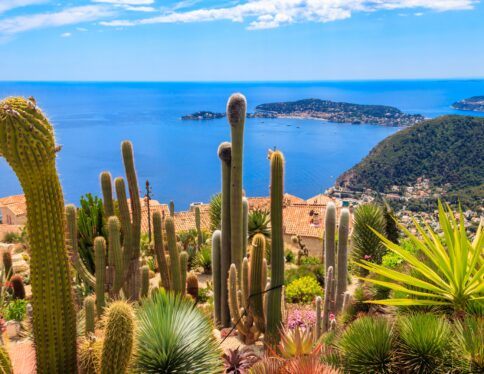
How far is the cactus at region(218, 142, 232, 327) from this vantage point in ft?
27.1

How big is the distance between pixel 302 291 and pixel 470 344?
7871 millimetres

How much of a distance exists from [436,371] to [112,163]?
101 m

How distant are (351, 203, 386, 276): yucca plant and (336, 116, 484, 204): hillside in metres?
51.3

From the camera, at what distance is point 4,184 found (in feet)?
281

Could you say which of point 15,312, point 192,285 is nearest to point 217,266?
point 192,285

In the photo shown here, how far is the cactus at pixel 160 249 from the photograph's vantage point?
8703 mm

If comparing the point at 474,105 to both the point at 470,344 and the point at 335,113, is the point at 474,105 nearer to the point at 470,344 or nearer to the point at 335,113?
the point at 335,113

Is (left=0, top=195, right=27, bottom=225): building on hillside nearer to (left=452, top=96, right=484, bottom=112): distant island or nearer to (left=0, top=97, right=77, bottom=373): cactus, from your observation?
(left=0, top=97, right=77, bottom=373): cactus

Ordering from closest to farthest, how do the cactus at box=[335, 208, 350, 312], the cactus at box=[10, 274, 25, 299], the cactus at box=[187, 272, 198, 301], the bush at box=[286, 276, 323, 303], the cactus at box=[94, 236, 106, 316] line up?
the cactus at box=[94, 236, 106, 316]
the cactus at box=[335, 208, 350, 312]
the cactus at box=[187, 272, 198, 301]
the bush at box=[286, 276, 323, 303]
the cactus at box=[10, 274, 25, 299]

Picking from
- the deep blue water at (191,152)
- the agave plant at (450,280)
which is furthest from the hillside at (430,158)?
the agave plant at (450,280)

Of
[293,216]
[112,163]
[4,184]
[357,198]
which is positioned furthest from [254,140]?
[293,216]

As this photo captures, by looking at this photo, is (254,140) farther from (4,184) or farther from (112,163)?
(4,184)

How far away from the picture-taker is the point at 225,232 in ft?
28.1

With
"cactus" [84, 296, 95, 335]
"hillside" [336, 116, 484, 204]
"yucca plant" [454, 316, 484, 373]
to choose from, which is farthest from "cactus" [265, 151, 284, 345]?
"hillside" [336, 116, 484, 204]
